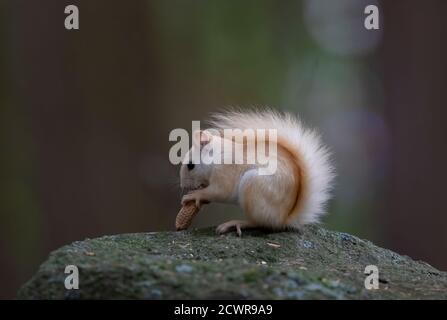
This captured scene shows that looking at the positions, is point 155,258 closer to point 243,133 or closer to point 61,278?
point 61,278

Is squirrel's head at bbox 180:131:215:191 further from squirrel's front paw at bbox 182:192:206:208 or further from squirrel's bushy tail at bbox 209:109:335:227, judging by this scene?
squirrel's bushy tail at bbox 209:109:335:227

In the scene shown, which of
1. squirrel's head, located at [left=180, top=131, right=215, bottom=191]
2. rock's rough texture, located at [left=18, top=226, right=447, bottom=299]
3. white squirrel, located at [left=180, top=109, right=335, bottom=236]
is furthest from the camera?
squirrel's head, located at [left=180, top=131, right=215, bottom=191]

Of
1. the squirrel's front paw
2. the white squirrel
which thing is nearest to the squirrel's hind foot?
the white squirrel

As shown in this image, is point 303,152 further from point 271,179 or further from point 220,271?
point 220,271

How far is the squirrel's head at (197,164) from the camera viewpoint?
7.36 feet

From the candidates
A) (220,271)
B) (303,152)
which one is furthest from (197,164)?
(220,271)

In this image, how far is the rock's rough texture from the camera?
141cm

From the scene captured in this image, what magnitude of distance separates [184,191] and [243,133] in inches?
13.1

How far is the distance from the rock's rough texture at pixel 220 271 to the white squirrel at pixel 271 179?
8 centimetres

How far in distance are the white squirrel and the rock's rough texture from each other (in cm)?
8

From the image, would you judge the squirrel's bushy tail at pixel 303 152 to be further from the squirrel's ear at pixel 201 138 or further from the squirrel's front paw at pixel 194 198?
the squirrel's front paw at pixel 194 198
